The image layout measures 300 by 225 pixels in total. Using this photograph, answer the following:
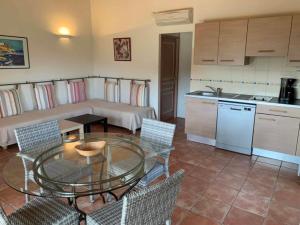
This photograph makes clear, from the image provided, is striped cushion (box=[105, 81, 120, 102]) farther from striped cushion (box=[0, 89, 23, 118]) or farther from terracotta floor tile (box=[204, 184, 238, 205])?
terracotta floor tile (box=[204, 184, 238, 205])

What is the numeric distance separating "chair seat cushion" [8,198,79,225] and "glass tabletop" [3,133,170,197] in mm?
142

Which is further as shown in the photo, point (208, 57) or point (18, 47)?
point (18, 47)

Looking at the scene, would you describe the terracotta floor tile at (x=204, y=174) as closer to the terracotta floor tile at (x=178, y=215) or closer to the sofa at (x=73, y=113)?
the terracotta floor tile at (x=178, y=215)

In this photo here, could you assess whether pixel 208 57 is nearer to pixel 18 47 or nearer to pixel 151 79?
pixel 151 79

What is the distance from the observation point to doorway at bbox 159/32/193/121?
5.14 m

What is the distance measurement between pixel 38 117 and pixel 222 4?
140 inches

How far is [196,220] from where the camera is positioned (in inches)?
86.6

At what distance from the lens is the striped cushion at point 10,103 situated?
4.02 m

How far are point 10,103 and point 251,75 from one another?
407cm

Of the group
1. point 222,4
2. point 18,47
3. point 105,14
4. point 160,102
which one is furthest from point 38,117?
point 222,4

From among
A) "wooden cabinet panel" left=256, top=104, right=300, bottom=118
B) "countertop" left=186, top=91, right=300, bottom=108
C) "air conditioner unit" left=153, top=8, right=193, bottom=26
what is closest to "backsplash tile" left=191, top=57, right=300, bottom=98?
"countertop" left=186, top=91, right=300, bottom=108

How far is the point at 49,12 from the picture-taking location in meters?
4.74

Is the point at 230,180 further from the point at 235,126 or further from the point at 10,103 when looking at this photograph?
the point at 10,103

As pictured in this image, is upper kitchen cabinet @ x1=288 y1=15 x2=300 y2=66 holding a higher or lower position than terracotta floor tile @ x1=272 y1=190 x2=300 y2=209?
higher
